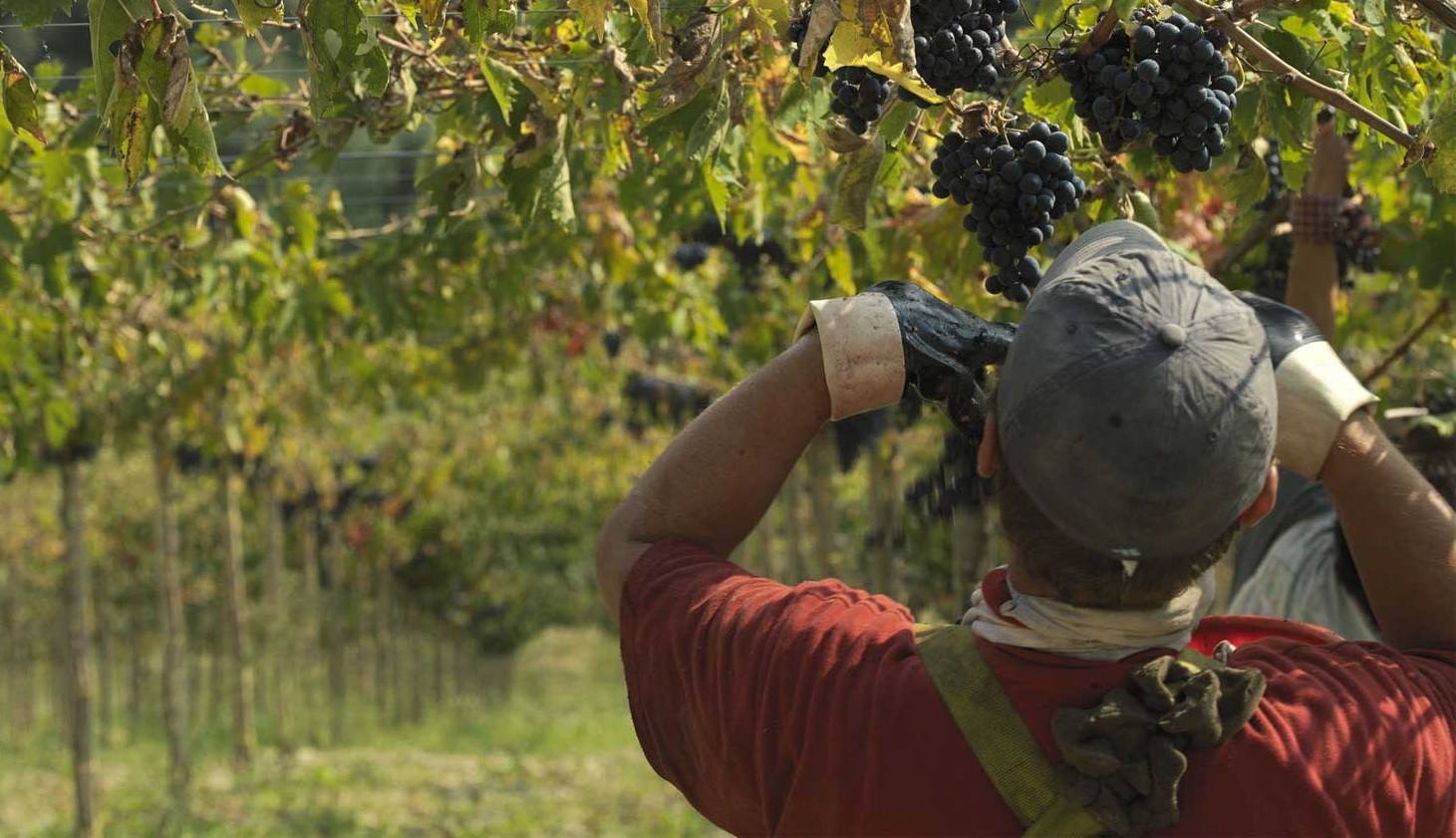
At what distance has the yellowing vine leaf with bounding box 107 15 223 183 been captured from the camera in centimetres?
227

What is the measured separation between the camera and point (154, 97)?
2.32 meters

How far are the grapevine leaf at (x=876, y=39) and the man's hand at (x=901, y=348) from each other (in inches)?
13.5

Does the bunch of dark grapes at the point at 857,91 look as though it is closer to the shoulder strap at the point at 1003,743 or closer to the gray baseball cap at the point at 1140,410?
the gray baseball cap at the point at 1140,410

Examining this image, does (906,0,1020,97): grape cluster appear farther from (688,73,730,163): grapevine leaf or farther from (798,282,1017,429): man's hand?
(688,73,730,163): grapevine leaf

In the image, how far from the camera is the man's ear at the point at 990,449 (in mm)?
1845

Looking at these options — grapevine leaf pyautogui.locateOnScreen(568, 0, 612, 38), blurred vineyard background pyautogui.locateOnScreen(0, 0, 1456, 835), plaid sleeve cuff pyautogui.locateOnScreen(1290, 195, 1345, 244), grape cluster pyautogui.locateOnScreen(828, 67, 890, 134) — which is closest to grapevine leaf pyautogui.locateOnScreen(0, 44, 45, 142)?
blurred vineyard background pyautogui.locateOnScreen(0, 0, 1456, 835)

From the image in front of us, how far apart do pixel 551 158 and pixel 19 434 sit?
20.3 feet

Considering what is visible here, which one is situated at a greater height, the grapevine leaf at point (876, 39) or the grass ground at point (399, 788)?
the grapevine leaf at point (876, 39)

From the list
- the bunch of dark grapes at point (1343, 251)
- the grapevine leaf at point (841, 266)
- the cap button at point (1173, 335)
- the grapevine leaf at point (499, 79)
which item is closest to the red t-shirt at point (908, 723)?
the cap button at point (1173, 335)

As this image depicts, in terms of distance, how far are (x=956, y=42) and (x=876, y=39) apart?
160 mm

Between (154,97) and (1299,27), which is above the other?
(1299,27)

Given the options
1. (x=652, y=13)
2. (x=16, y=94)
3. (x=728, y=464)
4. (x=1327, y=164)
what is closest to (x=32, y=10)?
(x=16, y=94)

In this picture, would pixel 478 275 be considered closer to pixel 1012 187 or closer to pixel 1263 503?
pixel 1012 187

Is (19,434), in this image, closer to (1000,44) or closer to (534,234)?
(534,234)
